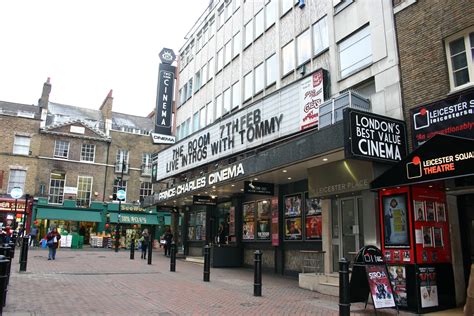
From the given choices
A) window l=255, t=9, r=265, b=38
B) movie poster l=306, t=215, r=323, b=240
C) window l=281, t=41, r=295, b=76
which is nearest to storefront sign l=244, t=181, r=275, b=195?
movie poster l=306, t=215, r=323, b=240

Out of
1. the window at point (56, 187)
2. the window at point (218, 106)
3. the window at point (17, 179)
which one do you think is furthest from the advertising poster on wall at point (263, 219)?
the window at point (17, 179)

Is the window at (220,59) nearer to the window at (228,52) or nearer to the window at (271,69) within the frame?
the window at (228,52)

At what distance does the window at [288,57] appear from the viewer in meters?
16.9

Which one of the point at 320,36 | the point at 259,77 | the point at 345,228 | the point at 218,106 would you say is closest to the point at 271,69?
the point at 259,77

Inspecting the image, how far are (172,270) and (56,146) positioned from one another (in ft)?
91.0

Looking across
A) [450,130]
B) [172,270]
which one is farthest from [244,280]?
[450,130]

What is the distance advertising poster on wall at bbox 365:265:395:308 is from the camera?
25.9 feet

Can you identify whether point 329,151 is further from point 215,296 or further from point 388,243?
point 215,296

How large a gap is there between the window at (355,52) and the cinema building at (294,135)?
0.12 feet

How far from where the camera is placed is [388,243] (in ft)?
31.8

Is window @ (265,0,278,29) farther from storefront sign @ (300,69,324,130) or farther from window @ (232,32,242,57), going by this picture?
storefront sign @ (300,69,324,130)

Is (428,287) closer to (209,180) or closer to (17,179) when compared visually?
(209,180)

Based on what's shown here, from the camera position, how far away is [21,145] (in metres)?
37.0

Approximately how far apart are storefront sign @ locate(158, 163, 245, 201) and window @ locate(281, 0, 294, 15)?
7.42 m
